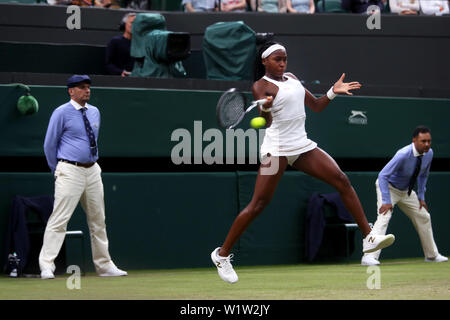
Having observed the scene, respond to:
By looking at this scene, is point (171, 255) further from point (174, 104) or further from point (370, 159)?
point (370, 159)

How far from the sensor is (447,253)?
12516 mm

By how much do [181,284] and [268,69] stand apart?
212 cm

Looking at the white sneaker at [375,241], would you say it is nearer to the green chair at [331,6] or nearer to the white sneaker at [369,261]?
the white sneaker at [369,261]

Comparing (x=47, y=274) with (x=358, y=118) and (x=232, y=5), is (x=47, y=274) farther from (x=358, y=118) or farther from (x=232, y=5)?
(x=232, y=5)

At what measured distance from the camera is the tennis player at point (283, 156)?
743 cm

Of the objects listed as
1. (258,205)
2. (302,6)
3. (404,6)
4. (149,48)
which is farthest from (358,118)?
(258,205)

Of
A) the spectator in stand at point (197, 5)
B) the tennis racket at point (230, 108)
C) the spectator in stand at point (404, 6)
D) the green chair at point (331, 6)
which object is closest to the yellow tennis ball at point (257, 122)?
the tennis racket at point (230, 108)

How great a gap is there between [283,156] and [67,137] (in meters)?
2.72

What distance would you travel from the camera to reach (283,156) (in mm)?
7562

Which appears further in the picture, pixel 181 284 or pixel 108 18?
pixel 108 18

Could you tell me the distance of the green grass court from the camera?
22.6ft

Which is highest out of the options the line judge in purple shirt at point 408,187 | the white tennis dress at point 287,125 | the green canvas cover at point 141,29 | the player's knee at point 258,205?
the green canvas cover at point 141,29

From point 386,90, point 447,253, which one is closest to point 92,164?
point 386,90

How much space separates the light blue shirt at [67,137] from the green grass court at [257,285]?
1.24 m
